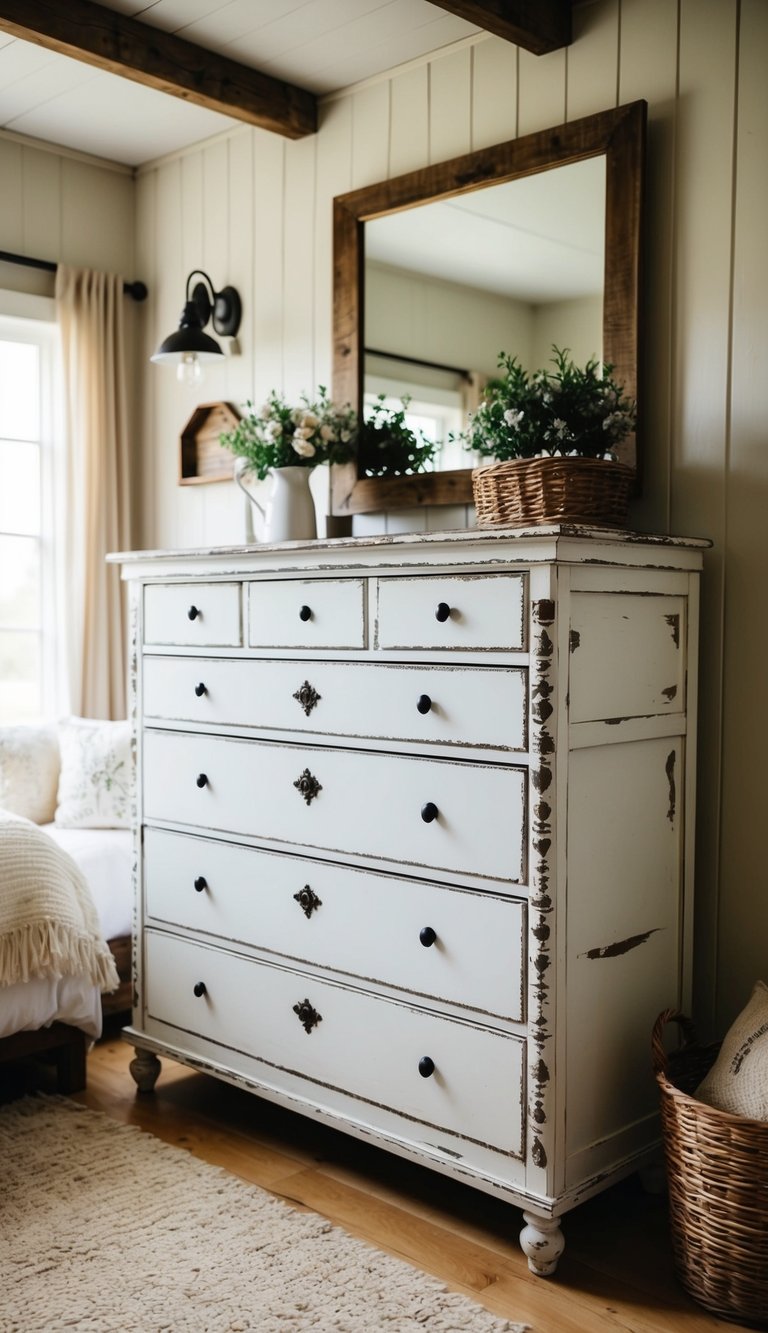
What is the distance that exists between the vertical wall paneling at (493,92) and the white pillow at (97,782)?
1.86 metres

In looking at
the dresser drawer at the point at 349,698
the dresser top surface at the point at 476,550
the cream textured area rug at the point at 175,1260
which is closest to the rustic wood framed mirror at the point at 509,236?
the dresser top surface at the point at 476,550

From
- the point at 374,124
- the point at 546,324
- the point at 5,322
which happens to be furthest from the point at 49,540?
the point at 546,324

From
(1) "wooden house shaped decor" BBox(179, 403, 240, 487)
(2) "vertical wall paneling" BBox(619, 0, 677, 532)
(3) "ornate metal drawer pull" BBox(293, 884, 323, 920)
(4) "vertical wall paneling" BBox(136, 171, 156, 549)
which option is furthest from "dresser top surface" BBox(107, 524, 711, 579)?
(4) "vertical wall paneling" BBox(136, 171, 156, 549)

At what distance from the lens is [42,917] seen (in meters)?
2.67

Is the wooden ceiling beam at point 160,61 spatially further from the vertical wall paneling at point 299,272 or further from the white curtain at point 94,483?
the white curtain at point 94,483

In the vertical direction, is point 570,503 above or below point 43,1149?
above

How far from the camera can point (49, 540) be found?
12.6 feet

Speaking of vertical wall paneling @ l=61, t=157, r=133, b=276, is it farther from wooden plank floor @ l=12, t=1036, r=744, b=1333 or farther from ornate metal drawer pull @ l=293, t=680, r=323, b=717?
wooden plank floor @ l=12, t=1036, r=744, b=1333

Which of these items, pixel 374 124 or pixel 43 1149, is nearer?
pixel 43 1149

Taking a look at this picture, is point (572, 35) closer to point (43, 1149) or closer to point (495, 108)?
point (495, 108)

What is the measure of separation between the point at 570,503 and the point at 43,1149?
178 centimetres

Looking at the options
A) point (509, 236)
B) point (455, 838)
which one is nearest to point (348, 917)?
point (455, 838)

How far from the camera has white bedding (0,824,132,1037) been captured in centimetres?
270

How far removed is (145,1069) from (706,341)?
7.02 feet
